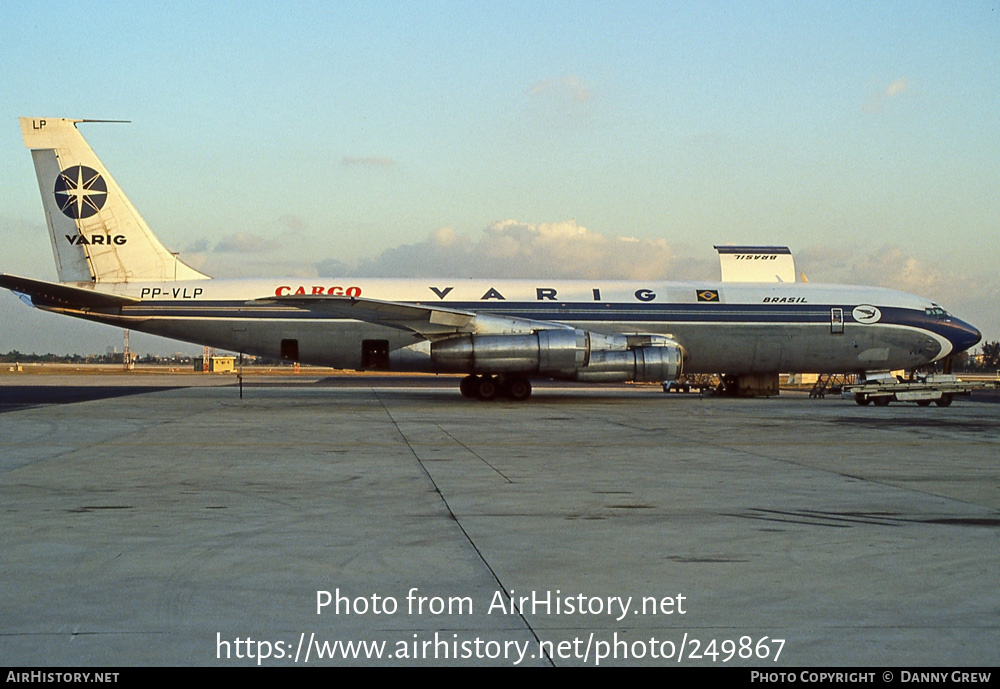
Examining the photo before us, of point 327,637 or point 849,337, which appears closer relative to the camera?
point 327,637

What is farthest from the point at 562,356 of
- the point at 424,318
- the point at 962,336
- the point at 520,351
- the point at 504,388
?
the point at 962,336

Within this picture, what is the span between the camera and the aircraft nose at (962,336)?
31.1 meters

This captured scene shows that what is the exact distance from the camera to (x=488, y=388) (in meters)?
28.6

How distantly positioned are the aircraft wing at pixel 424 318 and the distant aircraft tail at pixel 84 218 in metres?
6.03

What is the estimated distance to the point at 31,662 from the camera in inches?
165

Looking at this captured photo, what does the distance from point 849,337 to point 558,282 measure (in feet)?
32.3

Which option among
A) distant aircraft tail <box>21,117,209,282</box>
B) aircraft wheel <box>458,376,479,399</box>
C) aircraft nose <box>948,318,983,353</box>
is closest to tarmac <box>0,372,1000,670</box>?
aircraft wheel <box>458,376,479,399</box>

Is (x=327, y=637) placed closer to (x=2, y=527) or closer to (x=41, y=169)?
(x=2, y=527)

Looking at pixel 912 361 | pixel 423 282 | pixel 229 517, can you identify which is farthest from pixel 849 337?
pixel 229 517

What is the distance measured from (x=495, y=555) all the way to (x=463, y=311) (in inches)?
835

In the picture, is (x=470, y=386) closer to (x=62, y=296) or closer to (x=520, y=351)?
(x=520, y=351)

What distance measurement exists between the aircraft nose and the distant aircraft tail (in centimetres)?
2554

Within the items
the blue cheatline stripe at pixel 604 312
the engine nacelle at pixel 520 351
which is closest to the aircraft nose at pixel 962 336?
the blue cheatline stripe at pixel 604 312

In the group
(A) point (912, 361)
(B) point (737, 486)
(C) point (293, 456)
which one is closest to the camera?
(B) point (737, 486)
